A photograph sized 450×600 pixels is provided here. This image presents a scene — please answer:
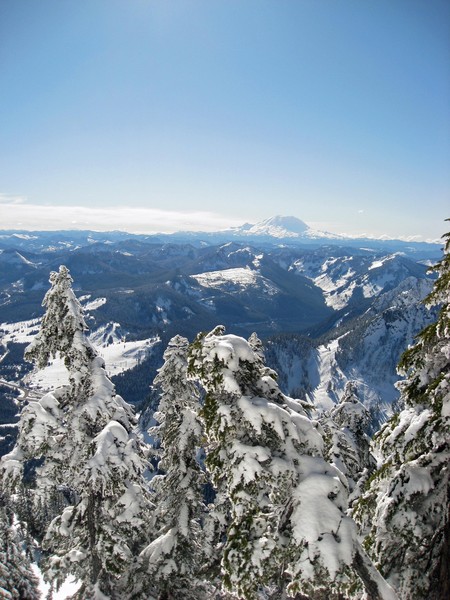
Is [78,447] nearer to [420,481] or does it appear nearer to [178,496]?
[178,496]

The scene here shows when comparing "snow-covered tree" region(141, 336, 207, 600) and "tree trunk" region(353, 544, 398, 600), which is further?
"snow-covered tree" region(141, 336, 207, 600)

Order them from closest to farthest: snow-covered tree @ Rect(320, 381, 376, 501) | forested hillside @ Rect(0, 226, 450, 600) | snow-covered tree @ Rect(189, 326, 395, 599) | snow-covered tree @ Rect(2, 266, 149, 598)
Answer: snow-covered tree @ Rect(189, 326, 395, 599) → forested hillside @ Rect(0, 226, 450, 600) → snow-covered tree @ Rect(2, 266, 149, 598) → snow-covered tree @ Rect(320, 381, 376, 501)

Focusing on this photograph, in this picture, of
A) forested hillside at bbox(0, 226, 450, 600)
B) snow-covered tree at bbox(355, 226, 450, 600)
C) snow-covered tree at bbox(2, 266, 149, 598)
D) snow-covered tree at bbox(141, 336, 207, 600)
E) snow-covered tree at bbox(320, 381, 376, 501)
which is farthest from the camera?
snow-covered tree at bbox(320, 381, 376, 501)

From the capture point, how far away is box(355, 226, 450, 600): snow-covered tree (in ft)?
30.1

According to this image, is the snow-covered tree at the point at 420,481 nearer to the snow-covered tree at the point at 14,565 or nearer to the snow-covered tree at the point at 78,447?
the snow-covered tree at the point at 78,447

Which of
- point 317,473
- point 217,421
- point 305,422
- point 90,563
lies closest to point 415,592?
point 317,473

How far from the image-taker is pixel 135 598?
51.4ft

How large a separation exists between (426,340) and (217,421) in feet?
18.6

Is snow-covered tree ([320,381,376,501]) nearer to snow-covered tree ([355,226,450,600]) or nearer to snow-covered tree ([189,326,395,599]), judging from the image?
snow-covered tree ([355,226,450,600])

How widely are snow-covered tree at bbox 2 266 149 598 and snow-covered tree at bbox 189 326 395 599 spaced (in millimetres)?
6016

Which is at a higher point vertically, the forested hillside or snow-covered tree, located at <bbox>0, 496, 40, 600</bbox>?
the forested hillside

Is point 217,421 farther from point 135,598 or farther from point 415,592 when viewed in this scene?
point 135,598

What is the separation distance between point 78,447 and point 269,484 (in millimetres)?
8716

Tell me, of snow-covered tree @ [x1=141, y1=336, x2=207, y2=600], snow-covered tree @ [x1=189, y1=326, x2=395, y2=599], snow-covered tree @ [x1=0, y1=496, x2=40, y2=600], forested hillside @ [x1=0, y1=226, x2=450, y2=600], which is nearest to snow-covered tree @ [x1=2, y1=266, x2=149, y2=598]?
forested hillside @ [x1=0, y1=226, x2=450, y2=600]
